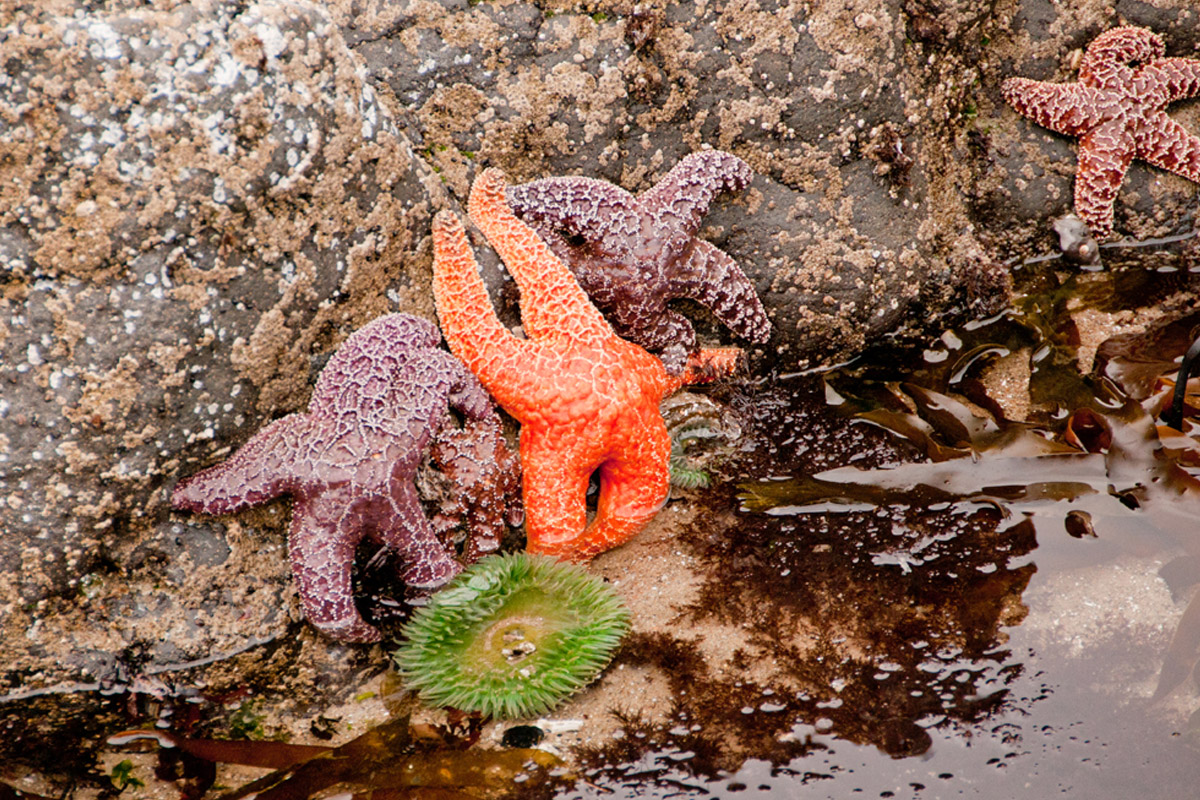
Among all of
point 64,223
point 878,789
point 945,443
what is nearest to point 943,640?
point 878,789

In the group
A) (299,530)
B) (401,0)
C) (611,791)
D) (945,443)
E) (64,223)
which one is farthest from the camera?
(945,443)

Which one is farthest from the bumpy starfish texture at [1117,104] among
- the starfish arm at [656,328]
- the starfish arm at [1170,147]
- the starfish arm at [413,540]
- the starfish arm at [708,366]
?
the starfish arm at [413,540]

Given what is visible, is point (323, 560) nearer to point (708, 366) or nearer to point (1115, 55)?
point (708, 366)

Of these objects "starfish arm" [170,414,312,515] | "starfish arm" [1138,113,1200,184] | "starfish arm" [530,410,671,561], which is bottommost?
"starfish arm" [530,410,671,561]

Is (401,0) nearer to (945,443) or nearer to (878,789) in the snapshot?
(945,443)

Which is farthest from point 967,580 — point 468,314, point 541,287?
point 468,314

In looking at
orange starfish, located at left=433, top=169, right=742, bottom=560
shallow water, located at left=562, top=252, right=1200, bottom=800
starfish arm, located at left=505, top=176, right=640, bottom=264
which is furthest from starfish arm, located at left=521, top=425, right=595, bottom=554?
starfish arm, located at left=505, top=176, right=640, bottom=264

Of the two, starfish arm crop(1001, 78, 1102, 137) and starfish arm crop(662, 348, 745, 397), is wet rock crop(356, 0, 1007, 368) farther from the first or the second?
starfish arm crop(1001, 78, 1102, 137)
